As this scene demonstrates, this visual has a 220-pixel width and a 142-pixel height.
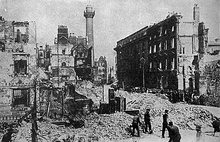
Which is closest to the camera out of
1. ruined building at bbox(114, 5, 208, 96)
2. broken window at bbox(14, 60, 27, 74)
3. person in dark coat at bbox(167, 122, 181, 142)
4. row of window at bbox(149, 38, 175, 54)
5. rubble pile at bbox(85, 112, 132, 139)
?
person in dark coat at bbox(167, 122, 181, 142)

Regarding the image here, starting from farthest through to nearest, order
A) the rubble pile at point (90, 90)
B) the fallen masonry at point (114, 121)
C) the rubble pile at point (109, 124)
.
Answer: the rubble pile at point (90, 90)
the rubble pile at point (109, 124)
the fallen masonry at point (114, 121)

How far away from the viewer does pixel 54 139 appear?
7.20m

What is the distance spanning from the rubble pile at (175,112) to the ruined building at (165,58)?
159 centimetres

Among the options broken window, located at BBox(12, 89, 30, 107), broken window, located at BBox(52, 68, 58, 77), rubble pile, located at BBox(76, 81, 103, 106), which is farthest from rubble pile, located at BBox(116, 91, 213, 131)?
broken window, located at BBox(12, 89, 30, 107)

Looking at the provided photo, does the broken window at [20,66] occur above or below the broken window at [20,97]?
above

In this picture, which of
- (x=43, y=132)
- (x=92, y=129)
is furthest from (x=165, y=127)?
(x=43, y=132)

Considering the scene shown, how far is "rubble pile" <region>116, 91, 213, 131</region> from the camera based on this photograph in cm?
847

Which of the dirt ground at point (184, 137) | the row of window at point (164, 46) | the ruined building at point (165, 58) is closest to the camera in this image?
the dirt ground at point (184, 137)

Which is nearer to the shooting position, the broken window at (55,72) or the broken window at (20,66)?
the broken window at (20,66)

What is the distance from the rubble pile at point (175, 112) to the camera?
847cm

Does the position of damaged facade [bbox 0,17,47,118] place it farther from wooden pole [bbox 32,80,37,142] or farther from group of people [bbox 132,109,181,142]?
group of people [bbox 132,109,181,142]

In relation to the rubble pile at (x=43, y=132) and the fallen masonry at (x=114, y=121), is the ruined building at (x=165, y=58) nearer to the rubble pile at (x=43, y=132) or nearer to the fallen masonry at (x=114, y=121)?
the fallen masonry at (x=114, y=121)

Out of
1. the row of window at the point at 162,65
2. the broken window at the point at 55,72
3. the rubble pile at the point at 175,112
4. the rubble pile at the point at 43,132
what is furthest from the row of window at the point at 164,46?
the rubble pile at the point at 43,132

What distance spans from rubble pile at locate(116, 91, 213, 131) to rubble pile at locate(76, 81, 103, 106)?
140cm
